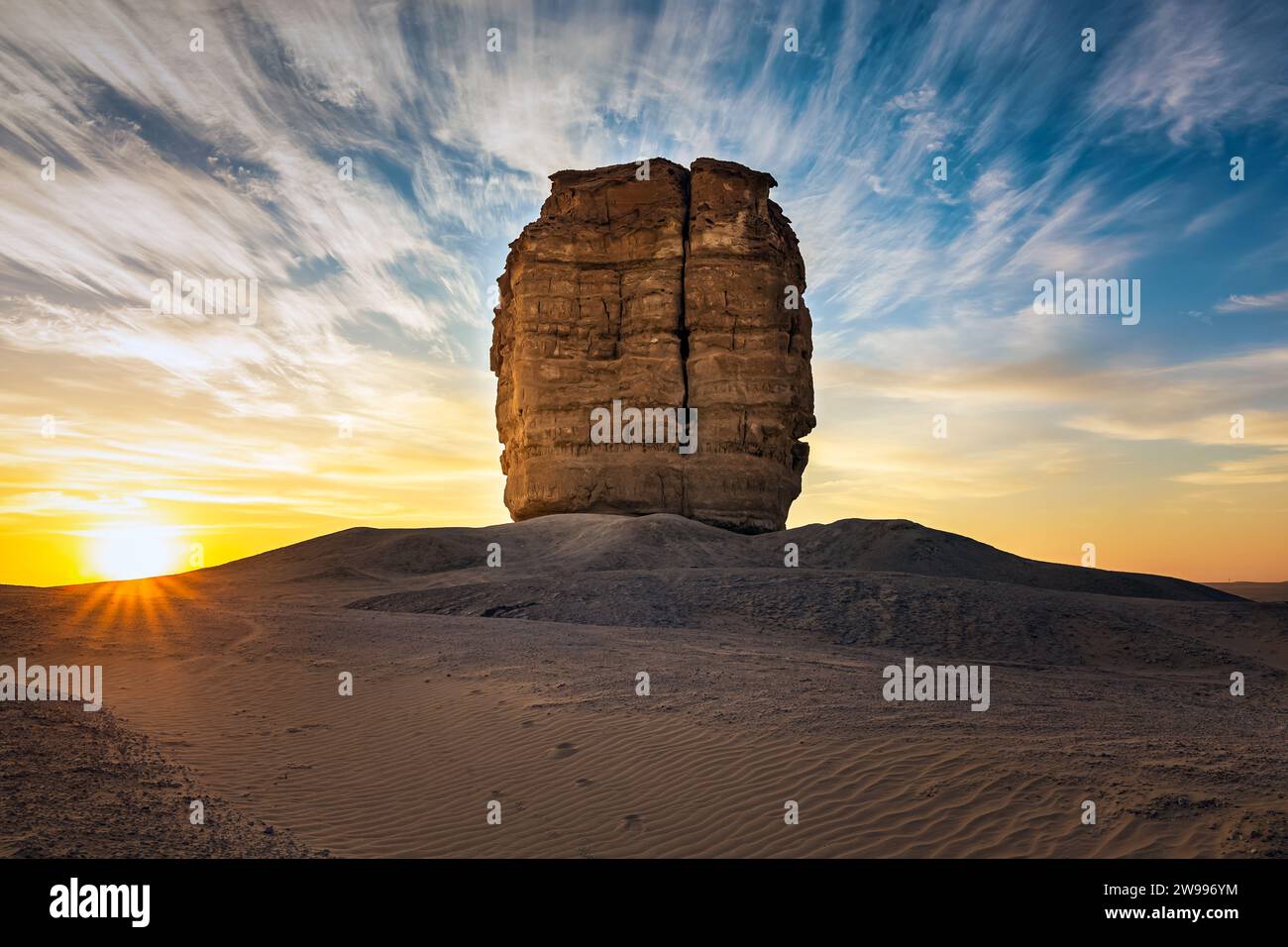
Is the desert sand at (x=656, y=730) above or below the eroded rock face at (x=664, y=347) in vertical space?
below

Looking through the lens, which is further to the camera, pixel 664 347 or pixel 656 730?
pixel 664 347

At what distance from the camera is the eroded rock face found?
40.2 meters

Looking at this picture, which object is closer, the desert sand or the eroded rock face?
the desert sand

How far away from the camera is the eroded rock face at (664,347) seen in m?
40.2

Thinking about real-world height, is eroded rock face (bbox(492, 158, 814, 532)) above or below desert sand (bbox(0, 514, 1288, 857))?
above

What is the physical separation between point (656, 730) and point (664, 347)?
33.9 m

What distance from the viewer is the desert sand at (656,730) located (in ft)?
19.6

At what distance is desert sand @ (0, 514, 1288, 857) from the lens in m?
5.98

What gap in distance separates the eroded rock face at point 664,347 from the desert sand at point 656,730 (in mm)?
19206

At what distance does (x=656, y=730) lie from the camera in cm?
870

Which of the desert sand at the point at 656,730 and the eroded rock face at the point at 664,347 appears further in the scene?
the eroded rock face at the point at 664,347

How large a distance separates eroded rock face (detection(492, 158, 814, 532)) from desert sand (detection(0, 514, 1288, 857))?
63.0 feet

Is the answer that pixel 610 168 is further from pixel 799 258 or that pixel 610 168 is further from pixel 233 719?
pixel 233 719
